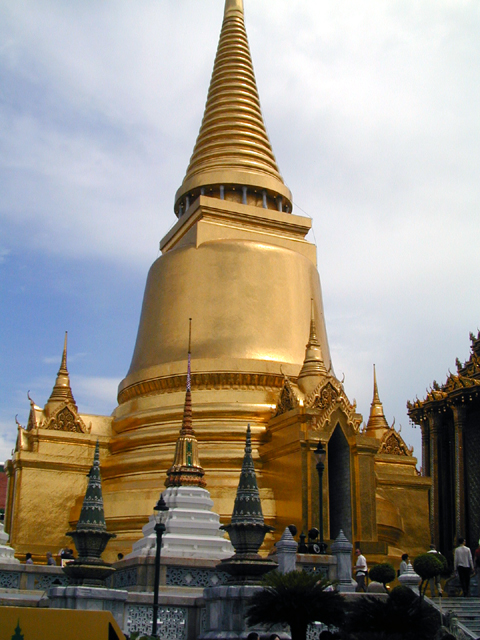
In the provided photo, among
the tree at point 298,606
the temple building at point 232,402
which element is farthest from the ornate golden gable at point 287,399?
the tree at point 298,606

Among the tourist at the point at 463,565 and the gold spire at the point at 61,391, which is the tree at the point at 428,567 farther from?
the gold spire at the point at 61,391

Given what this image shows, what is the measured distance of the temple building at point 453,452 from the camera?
852 inches

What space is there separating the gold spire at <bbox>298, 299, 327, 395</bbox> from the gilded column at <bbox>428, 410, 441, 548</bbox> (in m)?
5.46

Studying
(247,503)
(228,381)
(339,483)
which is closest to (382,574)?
(247,503)

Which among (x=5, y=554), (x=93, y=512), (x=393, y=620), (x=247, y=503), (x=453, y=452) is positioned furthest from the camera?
(x=453, y=452)

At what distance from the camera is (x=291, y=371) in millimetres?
20266

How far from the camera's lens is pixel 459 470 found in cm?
2169

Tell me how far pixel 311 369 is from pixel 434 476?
244 inches

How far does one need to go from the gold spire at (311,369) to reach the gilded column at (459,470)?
513 cm

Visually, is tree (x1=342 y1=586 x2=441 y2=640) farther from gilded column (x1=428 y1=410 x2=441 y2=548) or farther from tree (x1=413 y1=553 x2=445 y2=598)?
gilded column (x1=428 y1=410 x2=441 y2=548)

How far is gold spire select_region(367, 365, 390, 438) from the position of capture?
22.4 metres

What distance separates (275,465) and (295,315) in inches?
200

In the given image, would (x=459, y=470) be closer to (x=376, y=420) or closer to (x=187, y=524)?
(x=376, y=420)

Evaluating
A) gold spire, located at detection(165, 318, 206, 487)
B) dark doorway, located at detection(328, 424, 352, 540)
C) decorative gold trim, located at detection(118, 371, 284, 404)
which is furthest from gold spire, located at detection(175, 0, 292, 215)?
gold spire, located at detection(165, 318, 206, 487)
